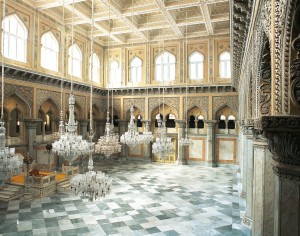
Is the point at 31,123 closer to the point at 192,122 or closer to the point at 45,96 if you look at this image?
the point at 45,96

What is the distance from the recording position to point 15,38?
1127cm

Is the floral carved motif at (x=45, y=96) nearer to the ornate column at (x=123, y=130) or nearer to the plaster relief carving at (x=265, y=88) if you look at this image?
the ornate column at (x=123, y=130)

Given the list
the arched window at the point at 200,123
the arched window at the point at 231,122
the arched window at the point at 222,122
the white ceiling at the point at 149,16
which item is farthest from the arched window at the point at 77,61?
the arched window at the point at 231,122

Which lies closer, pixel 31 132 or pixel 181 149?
pixel 31 132

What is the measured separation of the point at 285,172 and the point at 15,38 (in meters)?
12.2

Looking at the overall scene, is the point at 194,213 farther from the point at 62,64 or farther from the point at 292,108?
the point at 62,64

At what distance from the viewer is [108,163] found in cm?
1630

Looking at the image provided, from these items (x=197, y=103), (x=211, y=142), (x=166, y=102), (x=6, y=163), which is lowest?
(x=211, y=142)

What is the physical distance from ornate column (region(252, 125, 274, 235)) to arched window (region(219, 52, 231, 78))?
38.1ft

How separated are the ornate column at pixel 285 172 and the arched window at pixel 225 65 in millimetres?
13756

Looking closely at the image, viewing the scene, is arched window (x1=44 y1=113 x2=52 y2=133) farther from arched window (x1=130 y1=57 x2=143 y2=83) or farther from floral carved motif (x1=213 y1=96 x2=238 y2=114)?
floral carved motif (x1=213 y1=96 x2=238 y2=114)

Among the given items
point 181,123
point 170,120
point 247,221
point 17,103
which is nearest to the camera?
point 247,221

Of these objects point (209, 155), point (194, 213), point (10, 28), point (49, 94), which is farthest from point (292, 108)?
point (209, 155)

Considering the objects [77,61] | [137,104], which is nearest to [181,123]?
[137,104]
